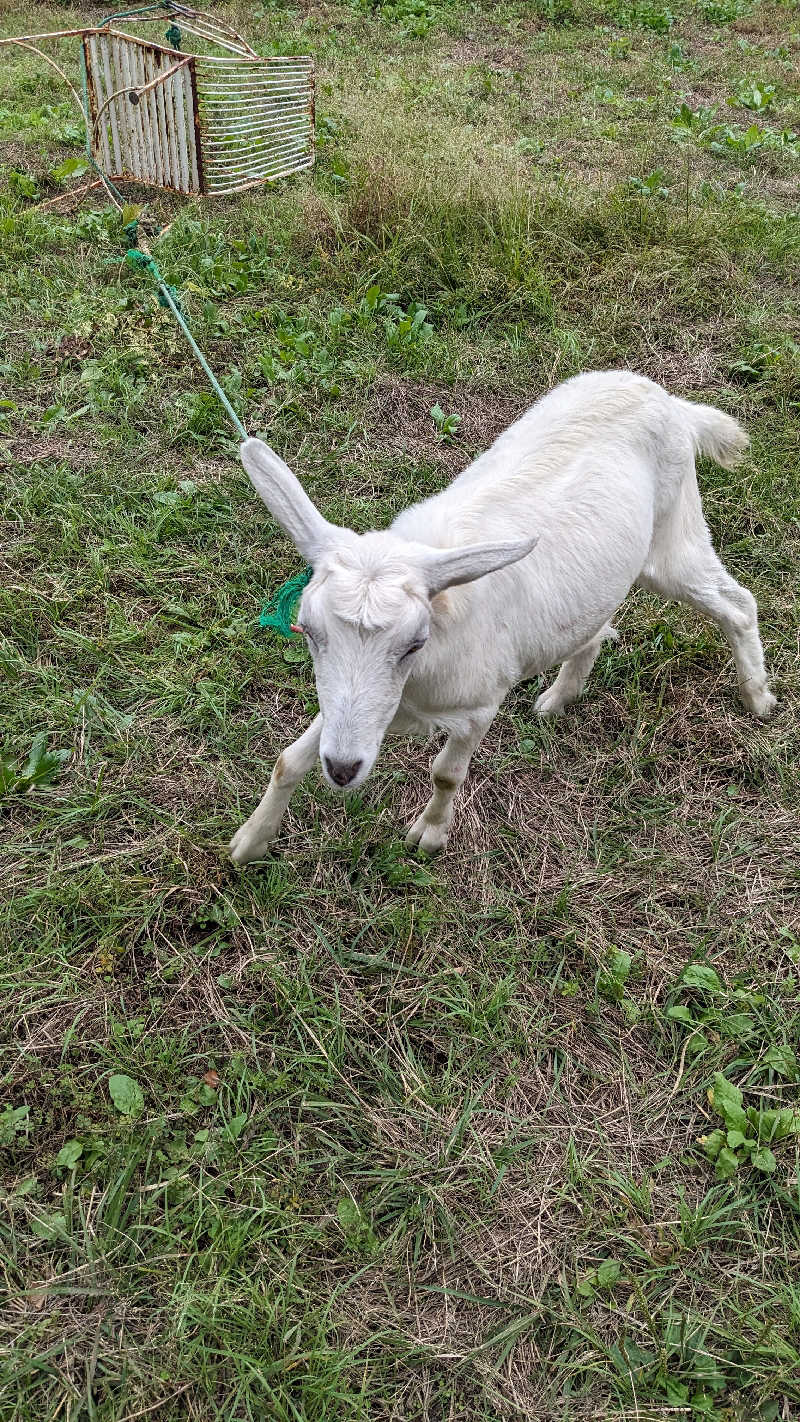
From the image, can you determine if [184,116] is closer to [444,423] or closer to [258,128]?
[258,128]

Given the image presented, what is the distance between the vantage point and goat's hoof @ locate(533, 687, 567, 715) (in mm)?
3674

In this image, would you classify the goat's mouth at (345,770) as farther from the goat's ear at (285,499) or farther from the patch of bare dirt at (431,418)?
the patch of bare dirt at (431,418)

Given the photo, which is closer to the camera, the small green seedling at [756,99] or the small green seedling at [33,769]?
the small green seedling at [33,769]

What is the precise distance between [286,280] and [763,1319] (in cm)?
549

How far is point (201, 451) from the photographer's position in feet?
14.6

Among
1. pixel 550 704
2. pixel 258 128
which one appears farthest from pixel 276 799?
pixel 258 128

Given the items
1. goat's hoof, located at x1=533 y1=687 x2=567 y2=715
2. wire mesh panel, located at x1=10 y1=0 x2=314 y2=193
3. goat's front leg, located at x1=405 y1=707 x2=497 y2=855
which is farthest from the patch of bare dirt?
wire mesh panel, located at x1=10 y1=0 x2=314 y2=193

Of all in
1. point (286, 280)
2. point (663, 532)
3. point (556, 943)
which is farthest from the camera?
point (286, 280)

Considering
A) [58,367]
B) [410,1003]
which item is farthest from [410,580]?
[58,367]

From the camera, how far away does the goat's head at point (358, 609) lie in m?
2.15

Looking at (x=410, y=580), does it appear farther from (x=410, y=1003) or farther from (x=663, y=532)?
(x=663, y=532)

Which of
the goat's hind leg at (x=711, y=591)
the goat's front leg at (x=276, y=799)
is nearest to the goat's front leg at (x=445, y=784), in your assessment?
the goat's front leg at (x=276, y=799)

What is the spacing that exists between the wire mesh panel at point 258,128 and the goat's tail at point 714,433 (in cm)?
460

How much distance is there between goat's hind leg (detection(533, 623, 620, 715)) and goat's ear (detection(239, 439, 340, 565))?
159cm
